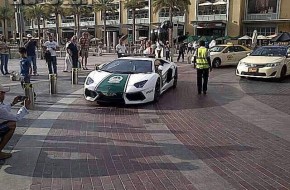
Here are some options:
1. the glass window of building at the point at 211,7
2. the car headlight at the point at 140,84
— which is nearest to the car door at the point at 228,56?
the car headlight at the point at 140,84

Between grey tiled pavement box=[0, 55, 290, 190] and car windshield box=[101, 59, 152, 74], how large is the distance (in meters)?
1.10

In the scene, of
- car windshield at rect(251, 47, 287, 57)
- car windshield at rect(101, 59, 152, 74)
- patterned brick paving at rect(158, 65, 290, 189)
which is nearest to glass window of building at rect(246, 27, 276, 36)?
car windshield at rect(251, 47, 287, 57)

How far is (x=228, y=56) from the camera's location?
19.8m

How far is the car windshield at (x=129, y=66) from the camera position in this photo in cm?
926

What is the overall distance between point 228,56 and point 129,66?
1178cm

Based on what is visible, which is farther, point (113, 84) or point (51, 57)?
point (51, 57)

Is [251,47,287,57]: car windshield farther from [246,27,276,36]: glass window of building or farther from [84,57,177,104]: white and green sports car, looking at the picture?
[246,27,276,36]: glass window of building

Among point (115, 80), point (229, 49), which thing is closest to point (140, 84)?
point (115, 80)

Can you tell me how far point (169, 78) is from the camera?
10.9m

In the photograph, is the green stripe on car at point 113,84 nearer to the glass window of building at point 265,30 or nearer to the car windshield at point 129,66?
the car windshield at point 129,66

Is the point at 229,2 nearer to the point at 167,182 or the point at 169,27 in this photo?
the point at 169,27

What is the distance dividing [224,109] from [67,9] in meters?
54.4

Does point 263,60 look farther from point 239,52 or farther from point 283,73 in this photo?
point 239,52

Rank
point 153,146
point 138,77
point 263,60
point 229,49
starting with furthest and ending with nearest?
1. point 229,49
2. point 263,60
3. point 138,77
4. point 153,146
